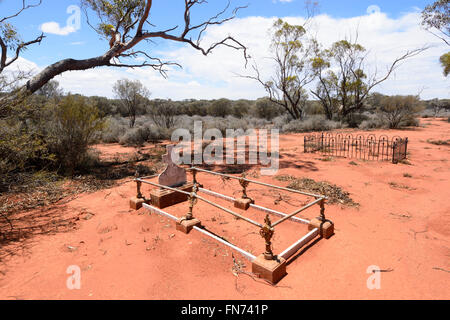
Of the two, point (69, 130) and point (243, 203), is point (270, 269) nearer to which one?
point (243, 203)

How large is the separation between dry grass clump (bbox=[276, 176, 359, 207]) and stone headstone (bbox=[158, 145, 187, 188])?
2583 millimetres

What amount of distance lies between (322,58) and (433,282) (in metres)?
22.2

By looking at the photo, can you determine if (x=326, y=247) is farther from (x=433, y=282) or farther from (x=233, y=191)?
(x=233, y=191)

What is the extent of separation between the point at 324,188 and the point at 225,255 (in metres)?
3.04

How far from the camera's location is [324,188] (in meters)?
5.30

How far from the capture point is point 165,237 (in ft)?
12.0

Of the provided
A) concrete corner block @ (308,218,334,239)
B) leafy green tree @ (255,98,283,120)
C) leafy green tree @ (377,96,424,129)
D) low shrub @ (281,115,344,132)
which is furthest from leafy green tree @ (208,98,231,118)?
concrete corner block @ (308,218,334,239)

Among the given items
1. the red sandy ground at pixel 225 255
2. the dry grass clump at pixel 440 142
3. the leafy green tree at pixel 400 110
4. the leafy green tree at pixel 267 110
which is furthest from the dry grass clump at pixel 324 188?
the leafy green tree at pixel 267 110

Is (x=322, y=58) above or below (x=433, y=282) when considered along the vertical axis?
above

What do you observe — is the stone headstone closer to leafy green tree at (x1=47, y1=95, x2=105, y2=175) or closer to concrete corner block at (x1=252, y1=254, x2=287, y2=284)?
concrete corner block at (x1=252, y1=254, x2=287, y2=284)

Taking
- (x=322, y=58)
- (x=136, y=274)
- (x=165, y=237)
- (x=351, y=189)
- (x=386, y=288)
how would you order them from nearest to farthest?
1. (x=386, y=288)
2. (x=136, y=274)
3. (x=165, y=237)
4. (x=351, y=189)
5. (x=322, y=58)

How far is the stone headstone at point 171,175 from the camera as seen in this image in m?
5.09

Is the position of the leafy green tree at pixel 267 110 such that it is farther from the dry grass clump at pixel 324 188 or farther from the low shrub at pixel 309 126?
the dry grass clump at pixel 324 188
